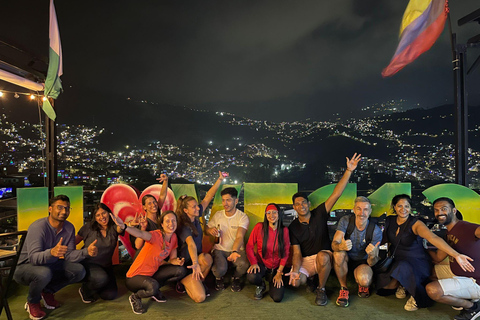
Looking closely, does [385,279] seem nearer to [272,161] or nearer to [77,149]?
[272,161]

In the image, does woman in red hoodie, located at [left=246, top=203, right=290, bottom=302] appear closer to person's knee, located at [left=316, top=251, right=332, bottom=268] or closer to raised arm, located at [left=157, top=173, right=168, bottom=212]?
person's knee, located at [left=316, top=251, right=332, bottom=268]

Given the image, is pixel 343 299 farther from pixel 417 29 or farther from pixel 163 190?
pixel 417 29

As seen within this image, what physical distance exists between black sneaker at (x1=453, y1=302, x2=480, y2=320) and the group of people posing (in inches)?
0.5

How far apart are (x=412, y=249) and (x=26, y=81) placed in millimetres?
7237

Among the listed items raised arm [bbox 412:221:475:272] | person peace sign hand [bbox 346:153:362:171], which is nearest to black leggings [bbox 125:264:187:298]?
person peace sign hand [bbox 346:153:362:171]

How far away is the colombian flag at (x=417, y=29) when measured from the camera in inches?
214

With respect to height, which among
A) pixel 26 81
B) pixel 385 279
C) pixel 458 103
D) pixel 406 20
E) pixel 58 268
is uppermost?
pixel 406 20

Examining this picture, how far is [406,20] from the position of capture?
18.9 ft

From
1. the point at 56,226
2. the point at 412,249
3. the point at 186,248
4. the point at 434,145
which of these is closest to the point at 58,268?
the point at 56,226

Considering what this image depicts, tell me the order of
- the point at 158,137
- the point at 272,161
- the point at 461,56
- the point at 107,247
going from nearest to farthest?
the point at 107,247 → the point at 461,56 → the point at 272,161 → the point at 158,137

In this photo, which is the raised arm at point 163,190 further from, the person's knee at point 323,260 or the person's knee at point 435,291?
the person's knee at point 435,291

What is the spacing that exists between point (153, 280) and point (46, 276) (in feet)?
4.38

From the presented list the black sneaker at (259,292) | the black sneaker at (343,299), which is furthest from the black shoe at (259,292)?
the black sneaker at (343,299)

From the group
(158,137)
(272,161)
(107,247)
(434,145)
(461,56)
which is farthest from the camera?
(158,137)
